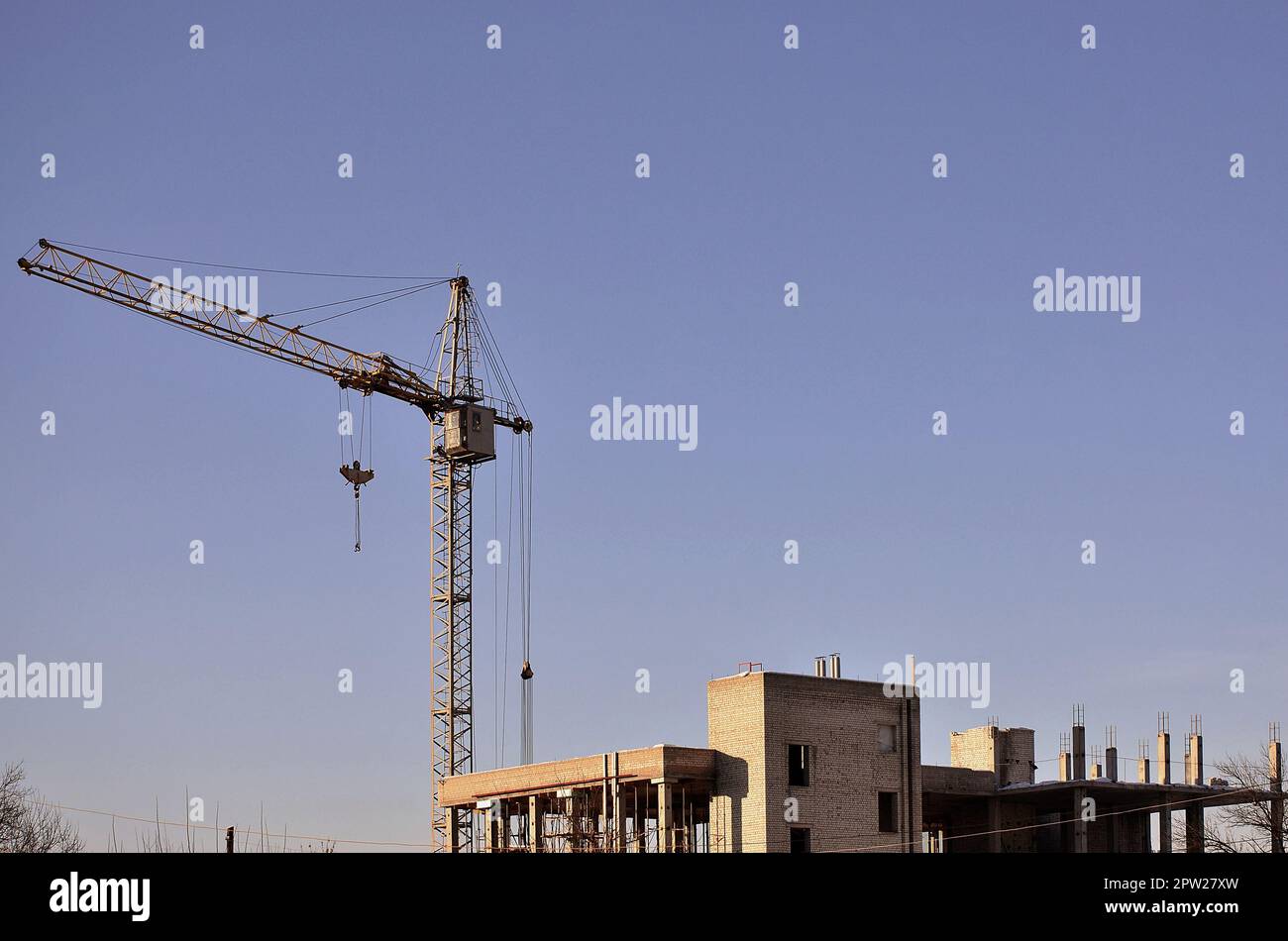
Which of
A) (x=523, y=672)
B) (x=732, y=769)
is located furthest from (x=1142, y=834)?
(x=523, y=672)

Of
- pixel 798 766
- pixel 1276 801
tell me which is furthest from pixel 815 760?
pixel 1276 801

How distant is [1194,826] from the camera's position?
7894 cm

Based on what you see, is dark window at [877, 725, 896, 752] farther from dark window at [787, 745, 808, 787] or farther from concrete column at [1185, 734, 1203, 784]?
concrete column at [1185, 734, 1203, 784]

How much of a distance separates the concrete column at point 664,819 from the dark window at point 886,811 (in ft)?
30.4

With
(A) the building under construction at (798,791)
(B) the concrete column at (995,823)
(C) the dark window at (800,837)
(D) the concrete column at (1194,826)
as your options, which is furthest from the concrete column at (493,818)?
(D) the concrete column at (1194,826)

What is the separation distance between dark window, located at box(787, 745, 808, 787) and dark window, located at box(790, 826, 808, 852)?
163 cm

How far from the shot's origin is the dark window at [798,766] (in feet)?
215

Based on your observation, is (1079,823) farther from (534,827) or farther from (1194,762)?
(534,827)

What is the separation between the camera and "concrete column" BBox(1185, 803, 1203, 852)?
78062mm

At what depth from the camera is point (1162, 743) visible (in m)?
80.1

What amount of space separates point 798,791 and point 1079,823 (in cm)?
1762

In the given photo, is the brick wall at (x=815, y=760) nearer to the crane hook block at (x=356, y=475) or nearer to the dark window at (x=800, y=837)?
the dark window at (x=800, y=837)
